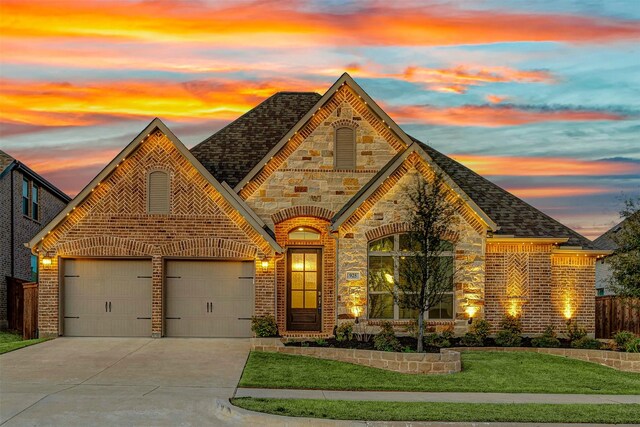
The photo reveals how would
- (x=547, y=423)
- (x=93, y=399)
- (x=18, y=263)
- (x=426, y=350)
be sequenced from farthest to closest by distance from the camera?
1. (x=18, y=263)
2. (x=426, y=350)
3. (x=93, y=399)
4. (x=547, y=423)

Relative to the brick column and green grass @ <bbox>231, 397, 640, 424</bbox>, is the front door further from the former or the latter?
green grass @ <bbox>231, 397, 640, 424</bbox>

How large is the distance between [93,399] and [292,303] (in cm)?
1127

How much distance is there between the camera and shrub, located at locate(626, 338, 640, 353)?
2177 centimetres

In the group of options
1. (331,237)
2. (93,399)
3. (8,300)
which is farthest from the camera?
(8,300)

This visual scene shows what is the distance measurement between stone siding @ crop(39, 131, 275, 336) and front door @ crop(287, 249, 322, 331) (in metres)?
2.32

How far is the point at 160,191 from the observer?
23344mm

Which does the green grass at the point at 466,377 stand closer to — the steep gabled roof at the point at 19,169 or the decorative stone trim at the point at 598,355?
the decorative stone trim at the point at 598,355

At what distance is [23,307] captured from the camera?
→ 2659 cm

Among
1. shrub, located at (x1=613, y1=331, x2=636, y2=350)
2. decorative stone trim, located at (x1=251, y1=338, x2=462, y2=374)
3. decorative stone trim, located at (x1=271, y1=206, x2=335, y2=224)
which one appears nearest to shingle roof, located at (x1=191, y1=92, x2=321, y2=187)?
decorative stone trim, located at (x1=271, y1=206, x2=335, y2=224)

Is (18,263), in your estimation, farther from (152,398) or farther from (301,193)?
(152,398)

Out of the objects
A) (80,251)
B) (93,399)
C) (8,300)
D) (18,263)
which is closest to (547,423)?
(93,399)

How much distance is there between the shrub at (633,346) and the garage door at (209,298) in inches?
423

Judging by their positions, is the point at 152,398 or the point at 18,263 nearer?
the point at 152,398

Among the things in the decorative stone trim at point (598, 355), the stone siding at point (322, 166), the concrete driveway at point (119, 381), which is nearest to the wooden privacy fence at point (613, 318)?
the decorative stone trim at point (598, 355)
